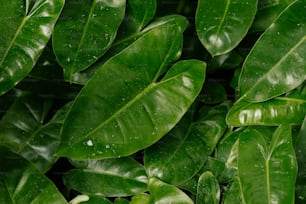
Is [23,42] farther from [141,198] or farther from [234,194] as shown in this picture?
[234,194]

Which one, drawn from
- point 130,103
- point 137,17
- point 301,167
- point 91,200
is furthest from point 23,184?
point 301,167

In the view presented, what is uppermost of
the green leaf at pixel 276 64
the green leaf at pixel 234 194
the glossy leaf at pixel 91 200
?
the green leaf at pixel 276 64

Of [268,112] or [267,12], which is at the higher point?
[267,12]

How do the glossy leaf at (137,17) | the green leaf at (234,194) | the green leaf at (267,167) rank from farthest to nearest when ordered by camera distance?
the glossy leaf at (137,17), the green leaf at (234,194), the green leaf at (267,167)

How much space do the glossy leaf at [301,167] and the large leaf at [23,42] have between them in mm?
528

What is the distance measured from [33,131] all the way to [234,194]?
0.49 m

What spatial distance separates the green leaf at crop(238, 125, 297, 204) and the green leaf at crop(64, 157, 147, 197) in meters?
0.23

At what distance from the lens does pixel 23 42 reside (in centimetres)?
113

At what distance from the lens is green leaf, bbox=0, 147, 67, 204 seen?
1.17 meters

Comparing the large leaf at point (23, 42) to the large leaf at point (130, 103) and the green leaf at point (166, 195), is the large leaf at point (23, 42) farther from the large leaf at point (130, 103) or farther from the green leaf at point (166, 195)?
the green leaf at point (166, 195)

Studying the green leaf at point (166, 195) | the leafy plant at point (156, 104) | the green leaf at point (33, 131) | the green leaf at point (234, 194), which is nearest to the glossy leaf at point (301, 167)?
the leafy plant at point (156, 104)

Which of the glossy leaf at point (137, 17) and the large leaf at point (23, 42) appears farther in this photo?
the glossy leaf at point (137, 17)

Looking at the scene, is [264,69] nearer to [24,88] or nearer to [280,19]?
[280,19]

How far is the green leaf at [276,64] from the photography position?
115cm
